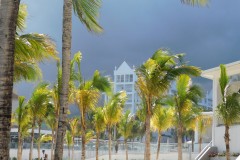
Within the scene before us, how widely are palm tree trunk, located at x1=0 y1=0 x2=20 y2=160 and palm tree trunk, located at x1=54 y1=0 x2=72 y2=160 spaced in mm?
3563

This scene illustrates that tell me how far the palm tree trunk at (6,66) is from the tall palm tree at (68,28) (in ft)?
11.1

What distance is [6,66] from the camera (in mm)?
7633

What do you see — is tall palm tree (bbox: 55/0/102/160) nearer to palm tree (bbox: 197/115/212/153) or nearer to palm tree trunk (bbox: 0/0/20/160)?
palm tree trunk (bbox: 0/0/20/160)

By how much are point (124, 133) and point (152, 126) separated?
1117 centimetres

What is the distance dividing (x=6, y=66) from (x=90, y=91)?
13.0 meters

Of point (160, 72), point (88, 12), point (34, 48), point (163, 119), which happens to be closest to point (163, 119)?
point (163, 119)

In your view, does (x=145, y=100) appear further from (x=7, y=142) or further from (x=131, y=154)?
(x=131, y=154)

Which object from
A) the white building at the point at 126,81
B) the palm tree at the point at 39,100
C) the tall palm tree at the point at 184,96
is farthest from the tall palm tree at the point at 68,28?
the white building at the point at 126,81

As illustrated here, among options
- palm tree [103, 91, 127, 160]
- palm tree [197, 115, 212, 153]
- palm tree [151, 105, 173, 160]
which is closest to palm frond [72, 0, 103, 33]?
palm tree [151, 105, 173, 160]

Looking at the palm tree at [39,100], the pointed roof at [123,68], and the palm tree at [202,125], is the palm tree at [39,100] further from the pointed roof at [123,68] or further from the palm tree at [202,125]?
the pointed roof at [123,68]

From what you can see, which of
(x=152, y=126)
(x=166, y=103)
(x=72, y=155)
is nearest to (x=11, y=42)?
(x=166, y=103)

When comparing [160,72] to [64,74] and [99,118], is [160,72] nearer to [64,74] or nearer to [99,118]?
[64,74]

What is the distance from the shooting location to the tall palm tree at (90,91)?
67.3ft

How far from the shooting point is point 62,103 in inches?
438
